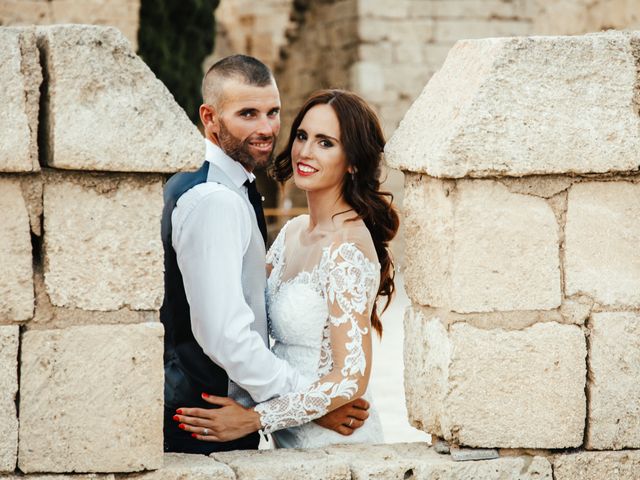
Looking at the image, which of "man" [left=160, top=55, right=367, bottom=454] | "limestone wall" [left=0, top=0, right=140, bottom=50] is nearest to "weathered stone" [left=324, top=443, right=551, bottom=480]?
"man" [left=160, top=55, right=367, bottom=454]

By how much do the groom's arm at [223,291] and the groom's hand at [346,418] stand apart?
24 cm

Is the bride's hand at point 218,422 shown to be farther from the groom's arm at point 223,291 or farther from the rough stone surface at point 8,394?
the rough stone surface at point 8,394

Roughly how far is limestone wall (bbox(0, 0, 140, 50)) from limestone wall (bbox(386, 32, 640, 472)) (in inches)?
292

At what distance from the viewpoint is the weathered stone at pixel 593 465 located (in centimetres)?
345

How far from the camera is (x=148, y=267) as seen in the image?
315cm

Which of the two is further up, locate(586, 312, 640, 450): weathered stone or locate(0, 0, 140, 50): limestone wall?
locate(0, 0, 140, 50): limestone wall

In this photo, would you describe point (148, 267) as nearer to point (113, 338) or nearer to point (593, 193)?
point (113, 338)

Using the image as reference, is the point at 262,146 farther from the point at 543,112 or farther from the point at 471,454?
the point at 471,454

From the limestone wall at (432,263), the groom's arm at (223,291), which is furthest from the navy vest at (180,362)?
the limestone wall at (432,263)

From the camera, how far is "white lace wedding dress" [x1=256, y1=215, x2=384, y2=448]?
355 cm

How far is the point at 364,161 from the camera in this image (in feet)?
12.9

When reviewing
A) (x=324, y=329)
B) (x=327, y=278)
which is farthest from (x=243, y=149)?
(x=324, y=329)

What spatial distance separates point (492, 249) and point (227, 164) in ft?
3.13

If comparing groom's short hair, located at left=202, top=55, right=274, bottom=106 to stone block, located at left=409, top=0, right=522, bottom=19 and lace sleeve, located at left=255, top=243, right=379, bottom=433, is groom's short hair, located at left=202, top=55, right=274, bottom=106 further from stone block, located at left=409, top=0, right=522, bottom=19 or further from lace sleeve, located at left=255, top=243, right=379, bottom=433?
stone block, located at left=409, top=0, right=522, bottom=19
